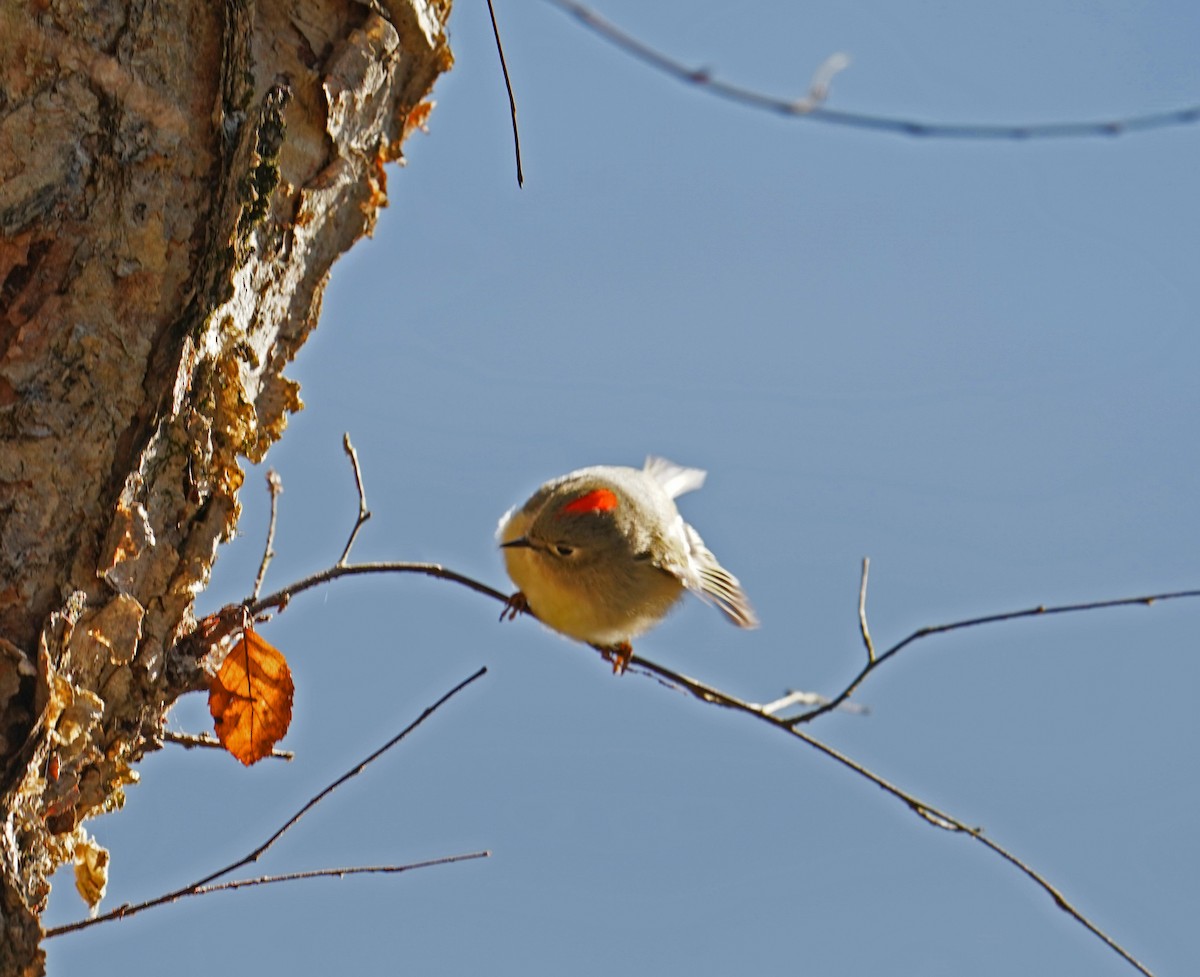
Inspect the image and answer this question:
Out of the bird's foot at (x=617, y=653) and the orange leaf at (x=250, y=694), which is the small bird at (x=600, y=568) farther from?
the orange leaf at (x=250, y=694)

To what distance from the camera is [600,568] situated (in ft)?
12.6

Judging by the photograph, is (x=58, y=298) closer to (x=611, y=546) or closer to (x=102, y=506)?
(x=102, y=506)

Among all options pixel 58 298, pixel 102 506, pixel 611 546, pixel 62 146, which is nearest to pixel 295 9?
pixel 62 146

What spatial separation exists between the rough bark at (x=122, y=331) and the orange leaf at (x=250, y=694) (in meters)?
0.11

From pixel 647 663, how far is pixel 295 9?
4.71 feet

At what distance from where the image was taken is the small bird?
3754 mm

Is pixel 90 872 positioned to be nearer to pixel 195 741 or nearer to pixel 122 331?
pixel 195 741

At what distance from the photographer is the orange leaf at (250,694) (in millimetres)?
2330

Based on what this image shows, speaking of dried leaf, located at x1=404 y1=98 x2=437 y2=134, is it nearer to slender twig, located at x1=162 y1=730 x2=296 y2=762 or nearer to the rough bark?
the rough bark

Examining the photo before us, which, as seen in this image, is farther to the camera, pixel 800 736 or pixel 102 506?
pixel 800 736

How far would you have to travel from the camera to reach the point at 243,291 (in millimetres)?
2129

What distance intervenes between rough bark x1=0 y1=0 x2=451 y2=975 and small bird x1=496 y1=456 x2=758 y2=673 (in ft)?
5.22

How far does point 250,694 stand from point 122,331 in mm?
757

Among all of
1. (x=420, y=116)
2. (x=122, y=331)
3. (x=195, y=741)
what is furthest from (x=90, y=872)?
(x=420, y=116)
